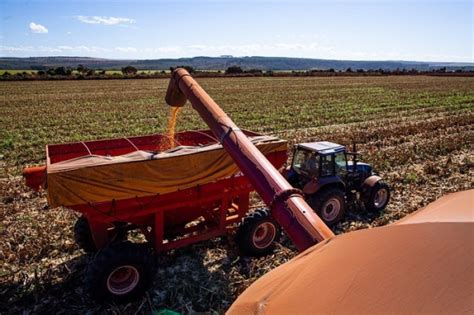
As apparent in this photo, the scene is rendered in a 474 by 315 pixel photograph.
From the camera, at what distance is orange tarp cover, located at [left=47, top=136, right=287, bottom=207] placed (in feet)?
17.1

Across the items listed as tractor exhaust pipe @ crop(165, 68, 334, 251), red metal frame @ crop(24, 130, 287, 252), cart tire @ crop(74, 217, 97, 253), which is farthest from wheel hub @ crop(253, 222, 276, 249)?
tractor exhaust pipe @ crop(165, 68, 334, 251)

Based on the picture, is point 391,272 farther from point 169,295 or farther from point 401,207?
point 401,207

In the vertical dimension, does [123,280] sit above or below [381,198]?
below

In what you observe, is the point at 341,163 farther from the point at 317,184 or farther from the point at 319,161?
the point at 317,184

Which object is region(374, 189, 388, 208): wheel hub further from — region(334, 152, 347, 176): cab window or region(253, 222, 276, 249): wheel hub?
region(253, 222, 276, 249): wheel hub

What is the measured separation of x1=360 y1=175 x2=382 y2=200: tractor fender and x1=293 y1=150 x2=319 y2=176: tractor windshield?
64.6 inches

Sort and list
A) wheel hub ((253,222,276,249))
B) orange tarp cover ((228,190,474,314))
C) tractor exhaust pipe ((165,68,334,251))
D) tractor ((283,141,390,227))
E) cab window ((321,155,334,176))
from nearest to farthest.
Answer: orange tarp cover ((228,190,474,314))
tractor exhaust pipe ((165,68,334,251))
wheel hub ((253,222,276,249))
tractor ((283,141,390,227))
cab window ((321,155,334,176))

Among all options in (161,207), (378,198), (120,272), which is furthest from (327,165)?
(120,272)

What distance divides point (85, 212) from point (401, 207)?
7.76 m

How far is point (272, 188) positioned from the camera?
2.70 m

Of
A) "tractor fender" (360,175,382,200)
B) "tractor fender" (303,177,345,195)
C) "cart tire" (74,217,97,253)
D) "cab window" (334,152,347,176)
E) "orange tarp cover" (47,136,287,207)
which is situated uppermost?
"orange tarp cover" (47,136,287,207)

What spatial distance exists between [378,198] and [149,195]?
613 cm

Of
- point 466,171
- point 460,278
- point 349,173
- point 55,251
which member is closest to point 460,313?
point 460,278

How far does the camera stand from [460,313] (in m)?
0.90
